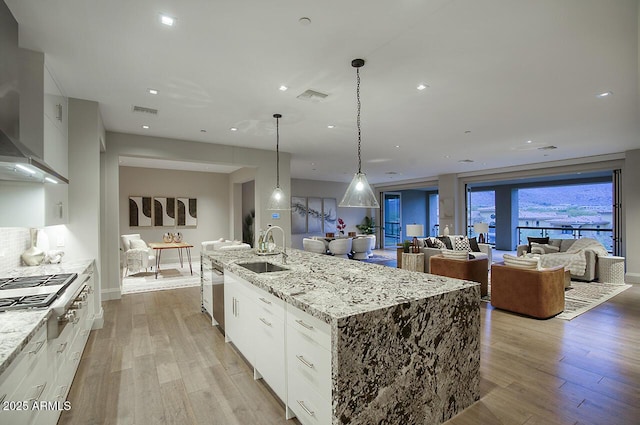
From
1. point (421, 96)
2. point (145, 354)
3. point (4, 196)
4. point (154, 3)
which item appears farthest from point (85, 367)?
point (421, 96)

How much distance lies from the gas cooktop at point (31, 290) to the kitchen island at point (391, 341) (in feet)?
4.40

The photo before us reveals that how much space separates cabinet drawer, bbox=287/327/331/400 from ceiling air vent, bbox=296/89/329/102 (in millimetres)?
2719

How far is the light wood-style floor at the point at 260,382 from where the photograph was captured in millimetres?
2215

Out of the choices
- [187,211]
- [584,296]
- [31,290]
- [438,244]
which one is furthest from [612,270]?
[187,211]

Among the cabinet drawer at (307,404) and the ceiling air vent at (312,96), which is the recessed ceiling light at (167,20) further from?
the cabinet drawer at (307,404)

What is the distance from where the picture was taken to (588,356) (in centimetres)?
311

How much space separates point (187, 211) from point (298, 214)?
3984 mm

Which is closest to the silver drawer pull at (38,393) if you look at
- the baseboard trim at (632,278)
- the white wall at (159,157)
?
the white wall at (159,157)

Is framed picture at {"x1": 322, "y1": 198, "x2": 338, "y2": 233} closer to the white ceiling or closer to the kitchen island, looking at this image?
the white ceiling

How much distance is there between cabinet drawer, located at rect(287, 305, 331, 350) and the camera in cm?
167

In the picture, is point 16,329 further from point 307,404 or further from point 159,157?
point 159,157

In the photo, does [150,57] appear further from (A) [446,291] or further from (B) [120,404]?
(A) [446,291]

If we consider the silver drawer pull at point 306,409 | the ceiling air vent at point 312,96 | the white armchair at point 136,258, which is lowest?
the silver drawer pull at point 306,409

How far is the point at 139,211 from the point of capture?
8.99m
